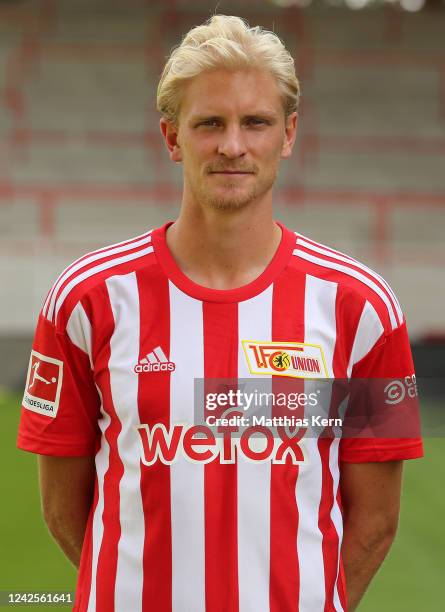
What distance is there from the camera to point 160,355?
1.61m

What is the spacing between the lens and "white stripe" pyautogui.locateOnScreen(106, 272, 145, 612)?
158cm

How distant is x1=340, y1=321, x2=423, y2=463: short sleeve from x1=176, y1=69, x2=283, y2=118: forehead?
1.46 feet

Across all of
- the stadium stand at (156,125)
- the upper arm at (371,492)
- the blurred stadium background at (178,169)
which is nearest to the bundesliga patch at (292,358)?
the upper arm at (371,492)

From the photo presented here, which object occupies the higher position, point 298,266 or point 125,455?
point 298,266

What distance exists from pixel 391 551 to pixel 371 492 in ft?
7.10

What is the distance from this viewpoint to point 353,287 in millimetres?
1652

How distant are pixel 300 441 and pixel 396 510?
0.31 metres

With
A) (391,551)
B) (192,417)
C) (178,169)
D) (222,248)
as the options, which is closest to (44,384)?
(192,417)

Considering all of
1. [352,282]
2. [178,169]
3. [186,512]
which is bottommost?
[186,512]

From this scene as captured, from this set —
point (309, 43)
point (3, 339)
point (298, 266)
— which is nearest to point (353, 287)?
point (298, 266)

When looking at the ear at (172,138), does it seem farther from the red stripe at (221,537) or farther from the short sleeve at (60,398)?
the red stripe at (221,537)

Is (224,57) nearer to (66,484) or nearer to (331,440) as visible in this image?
(331,440)

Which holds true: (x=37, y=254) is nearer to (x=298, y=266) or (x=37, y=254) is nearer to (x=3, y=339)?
(x=3, y=339)

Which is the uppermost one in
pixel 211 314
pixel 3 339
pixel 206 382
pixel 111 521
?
pixel 3 339
